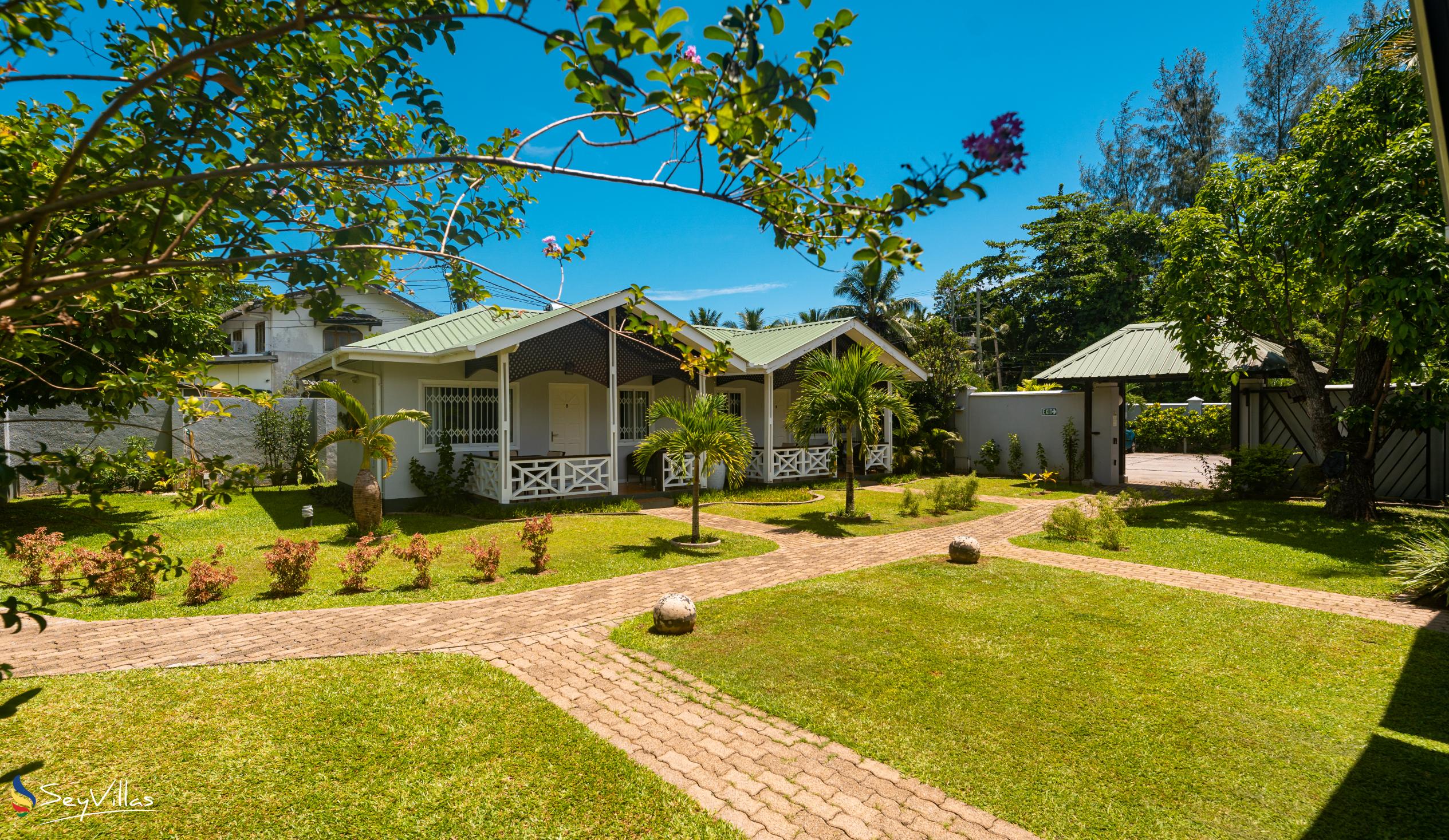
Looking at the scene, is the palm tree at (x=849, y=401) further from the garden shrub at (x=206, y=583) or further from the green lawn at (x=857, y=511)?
the garden shrub at (x=206, y=583)

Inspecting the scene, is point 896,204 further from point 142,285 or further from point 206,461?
point 142,285

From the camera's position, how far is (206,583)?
6.95 metres

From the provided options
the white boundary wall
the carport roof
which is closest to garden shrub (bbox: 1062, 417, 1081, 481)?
the white boundary wall

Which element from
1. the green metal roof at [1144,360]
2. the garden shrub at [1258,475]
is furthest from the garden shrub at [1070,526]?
the garden shrub at [1258,475]

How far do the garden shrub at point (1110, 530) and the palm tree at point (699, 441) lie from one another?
5.62 meters

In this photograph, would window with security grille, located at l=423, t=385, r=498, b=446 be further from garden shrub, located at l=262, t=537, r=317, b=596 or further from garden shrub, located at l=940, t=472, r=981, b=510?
garden shrub, located at l=940, t=472, r=981, b=510

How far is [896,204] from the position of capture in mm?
2154

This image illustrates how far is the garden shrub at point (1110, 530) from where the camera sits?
398 inches

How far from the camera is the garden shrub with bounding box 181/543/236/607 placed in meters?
6.89

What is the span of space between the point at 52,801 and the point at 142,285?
271 cm

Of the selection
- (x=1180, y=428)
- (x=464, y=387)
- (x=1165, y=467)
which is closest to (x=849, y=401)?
(x=464, y=387)

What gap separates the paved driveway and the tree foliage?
4726 millimetres

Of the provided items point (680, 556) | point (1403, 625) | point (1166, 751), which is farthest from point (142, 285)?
point (1403, 625)

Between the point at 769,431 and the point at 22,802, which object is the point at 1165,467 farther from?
the point at 22,802
